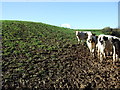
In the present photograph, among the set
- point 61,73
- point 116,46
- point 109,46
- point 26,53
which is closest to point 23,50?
point 26,53

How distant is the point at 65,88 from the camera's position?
374 inches

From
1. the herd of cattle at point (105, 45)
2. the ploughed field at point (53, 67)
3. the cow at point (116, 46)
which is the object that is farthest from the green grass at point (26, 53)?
the cow at point (116, 46)

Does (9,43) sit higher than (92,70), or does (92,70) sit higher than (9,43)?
(9,43)

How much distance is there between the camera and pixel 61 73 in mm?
11273

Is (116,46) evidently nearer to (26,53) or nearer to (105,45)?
(105,45)

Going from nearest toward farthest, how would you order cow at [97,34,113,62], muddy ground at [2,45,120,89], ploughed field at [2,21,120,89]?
muddy ground at [2,45,120,89] < ploughed field at [2,21,120,89] < cow at [97,34,113,62]

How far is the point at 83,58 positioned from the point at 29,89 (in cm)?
605

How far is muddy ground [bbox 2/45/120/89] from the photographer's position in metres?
9.84

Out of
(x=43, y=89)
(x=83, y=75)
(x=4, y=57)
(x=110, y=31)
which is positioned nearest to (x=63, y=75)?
(x=83, y=75)

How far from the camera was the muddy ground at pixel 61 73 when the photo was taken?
984 cm

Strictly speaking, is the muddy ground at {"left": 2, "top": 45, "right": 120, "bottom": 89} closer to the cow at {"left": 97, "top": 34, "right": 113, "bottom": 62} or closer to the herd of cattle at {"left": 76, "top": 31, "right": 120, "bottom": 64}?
the herd of cattle at {"left": 76, "top": 31, "right": 120, "bottom": 64}

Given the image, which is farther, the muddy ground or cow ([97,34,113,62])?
cow ([97,34,113,62])

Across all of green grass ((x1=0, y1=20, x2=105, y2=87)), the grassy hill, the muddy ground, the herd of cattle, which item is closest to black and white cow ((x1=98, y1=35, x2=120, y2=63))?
the herd of cattle

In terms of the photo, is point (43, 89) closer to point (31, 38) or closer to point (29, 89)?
point (29, 89)
